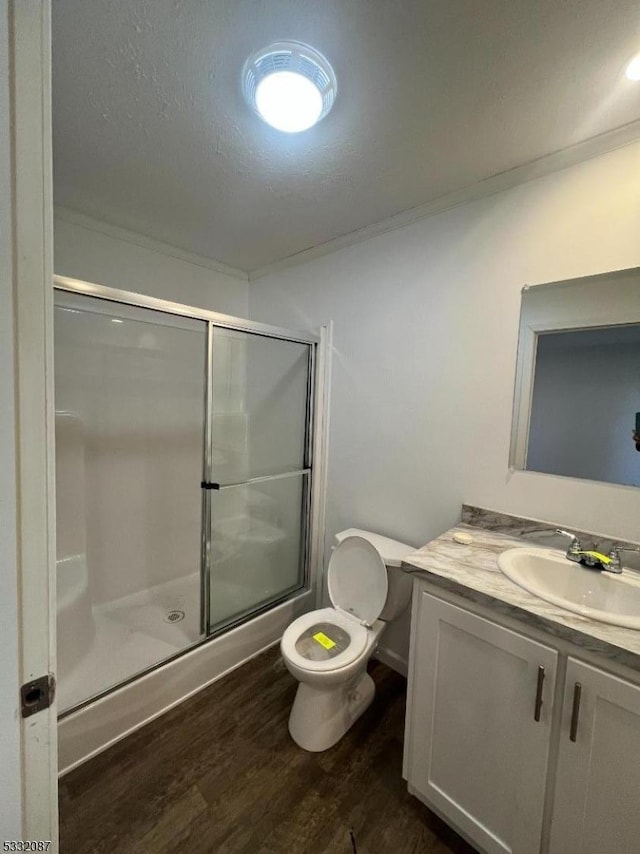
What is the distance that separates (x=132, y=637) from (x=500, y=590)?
1956mm

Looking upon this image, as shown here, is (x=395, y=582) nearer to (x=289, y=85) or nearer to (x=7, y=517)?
(x=7, y=517)

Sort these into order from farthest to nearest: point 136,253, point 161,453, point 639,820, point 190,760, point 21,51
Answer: point 161,453 < point 136,253 < point 190,760 < point 639,820 < point 21,51

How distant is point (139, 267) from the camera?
7.25 feet

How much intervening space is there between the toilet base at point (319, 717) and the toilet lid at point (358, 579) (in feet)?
1.07

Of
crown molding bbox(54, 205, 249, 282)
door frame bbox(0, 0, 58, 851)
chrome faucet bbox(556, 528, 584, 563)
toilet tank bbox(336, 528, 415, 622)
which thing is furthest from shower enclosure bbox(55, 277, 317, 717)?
chrome faucet bbox(556, 528, 584, 563)

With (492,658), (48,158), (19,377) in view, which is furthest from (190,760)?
(48,158)

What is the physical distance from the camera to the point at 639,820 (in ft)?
2.84

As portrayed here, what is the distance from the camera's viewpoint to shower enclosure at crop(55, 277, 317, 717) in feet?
6.18

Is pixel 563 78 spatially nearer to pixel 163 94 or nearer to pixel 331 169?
pixel 331 169

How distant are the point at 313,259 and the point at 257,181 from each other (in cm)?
77

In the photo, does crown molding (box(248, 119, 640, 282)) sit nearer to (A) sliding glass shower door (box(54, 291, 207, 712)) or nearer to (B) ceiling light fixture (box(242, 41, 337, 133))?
(B) ceiling light fixture (box(242, 41, 337, 133))

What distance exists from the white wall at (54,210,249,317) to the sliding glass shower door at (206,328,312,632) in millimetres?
699

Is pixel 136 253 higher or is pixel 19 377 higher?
pixel 136 253

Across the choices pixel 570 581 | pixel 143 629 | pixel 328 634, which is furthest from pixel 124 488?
pixel 570 581
